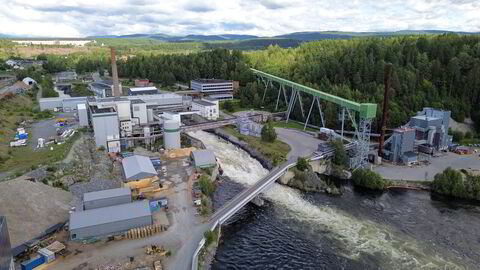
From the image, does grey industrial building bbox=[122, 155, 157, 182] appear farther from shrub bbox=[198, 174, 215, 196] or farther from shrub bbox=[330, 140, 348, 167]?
shrub bbox=[330, 140, 348, 167]

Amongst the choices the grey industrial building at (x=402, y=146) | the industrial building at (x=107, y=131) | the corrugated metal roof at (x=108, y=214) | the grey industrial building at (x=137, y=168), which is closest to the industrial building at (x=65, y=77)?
the industrial building at (x=107, y=131)

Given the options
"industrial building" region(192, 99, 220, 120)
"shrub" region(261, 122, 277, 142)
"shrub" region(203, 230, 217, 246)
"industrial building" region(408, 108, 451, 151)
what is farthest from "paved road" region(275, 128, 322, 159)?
"shrub" region(203, 230, 217, 246)

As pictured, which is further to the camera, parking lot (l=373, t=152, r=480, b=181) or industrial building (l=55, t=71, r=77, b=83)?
industrial building (l=55, t=71, r=77, b=83)

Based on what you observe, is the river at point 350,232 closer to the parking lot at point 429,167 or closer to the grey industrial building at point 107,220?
the parking lot at point 429,167

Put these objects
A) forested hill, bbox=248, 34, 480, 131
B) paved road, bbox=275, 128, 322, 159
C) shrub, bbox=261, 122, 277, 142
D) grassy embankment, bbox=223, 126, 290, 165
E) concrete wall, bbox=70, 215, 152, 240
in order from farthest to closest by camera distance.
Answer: forested hill, bbox=248, 34, 480, 131 < shrub, bbox=261, 122, 277, 142 < paved road, bbox=275, 128, 322, 159 < grassy embankment, bbox=223, 126, 290, 165 < concrete wall, bbox=70, 215, 152, 240

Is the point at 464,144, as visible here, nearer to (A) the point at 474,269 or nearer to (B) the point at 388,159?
(B) the point at 388,159

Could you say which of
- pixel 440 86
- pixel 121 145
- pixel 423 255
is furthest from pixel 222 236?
pixel 440 86
